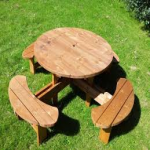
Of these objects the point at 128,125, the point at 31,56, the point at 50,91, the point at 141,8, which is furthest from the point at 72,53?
the point at 141,8

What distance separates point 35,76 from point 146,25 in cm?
389

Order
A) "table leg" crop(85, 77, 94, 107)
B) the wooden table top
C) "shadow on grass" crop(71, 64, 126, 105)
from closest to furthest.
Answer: the wooden table top
"table leg" crop(85, 77, 94, 107)
"shadow on grass" crop(71, 64, 126, 105)

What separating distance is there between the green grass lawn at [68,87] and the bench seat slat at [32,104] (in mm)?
680

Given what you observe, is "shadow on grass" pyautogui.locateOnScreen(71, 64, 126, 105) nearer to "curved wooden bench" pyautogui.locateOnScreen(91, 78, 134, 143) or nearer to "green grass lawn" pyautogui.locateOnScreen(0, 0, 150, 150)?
"green grass lawn" pyautogui.locateOnScreen(0, 0, 150, 150)

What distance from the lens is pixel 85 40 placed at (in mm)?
5355

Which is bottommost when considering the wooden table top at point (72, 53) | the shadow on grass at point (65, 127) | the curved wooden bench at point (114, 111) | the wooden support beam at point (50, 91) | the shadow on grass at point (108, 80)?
the shadow on grass at point (65, 127)

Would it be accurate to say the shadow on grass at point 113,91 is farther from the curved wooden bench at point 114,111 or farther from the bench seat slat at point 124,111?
the bench seat slat at point 124,111

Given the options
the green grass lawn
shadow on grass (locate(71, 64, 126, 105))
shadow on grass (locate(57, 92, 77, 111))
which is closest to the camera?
the green grass lawn

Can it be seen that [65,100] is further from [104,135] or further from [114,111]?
[114,111]

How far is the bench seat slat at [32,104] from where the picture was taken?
166 inches

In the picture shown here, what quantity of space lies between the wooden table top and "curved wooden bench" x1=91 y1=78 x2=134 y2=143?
58 centimetres

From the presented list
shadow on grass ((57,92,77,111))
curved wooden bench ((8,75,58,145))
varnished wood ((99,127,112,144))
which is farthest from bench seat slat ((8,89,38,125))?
varnished wood ((99,127,112,144))

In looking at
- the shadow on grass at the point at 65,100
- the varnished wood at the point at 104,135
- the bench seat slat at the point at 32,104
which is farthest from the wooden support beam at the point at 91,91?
the bench seat slat at the point at 32,104

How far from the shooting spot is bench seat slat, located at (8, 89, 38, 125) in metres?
4.23
